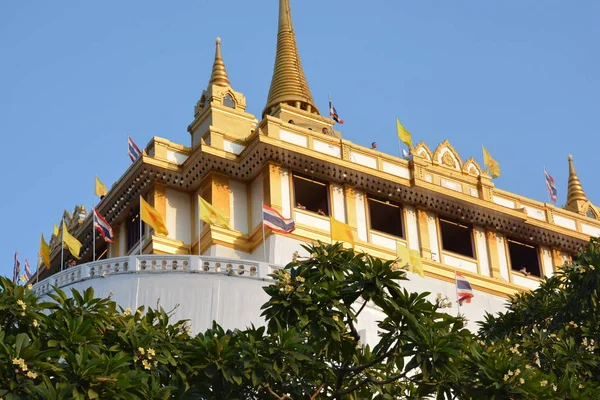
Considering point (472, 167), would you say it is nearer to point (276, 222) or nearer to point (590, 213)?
point (590, 213)

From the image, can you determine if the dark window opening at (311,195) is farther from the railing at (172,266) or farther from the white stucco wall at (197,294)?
the white stucco wall at (197,294)

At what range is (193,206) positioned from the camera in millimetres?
42812

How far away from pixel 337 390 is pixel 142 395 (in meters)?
3.53

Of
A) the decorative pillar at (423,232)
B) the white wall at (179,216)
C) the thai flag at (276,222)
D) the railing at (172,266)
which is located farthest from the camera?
Result: the decorative pillar at (423,232)

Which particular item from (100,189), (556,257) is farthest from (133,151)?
(556,257)

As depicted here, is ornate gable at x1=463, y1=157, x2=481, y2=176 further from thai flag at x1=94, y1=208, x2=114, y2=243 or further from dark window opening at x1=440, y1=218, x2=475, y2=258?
thai flag at x1=94, y1=208, x2=114, y2=243

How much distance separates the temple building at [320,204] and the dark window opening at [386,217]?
0.15ft

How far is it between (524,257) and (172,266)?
675 inches

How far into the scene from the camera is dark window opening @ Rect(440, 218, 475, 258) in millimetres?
44934

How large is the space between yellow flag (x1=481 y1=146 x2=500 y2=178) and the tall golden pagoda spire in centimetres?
445

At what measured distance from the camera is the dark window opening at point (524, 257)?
46.2 m

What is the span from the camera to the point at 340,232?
39656 millimetres

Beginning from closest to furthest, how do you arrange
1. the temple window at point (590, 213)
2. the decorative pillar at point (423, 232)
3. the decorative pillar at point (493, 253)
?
the decorative pillar at point (423, 232) < the decorative pillar at point (493, 253) < the temple window at point (590, 213)

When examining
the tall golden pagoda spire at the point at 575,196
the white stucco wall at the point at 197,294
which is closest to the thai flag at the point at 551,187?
the tall golden pagoda spire at the point at 575,196
